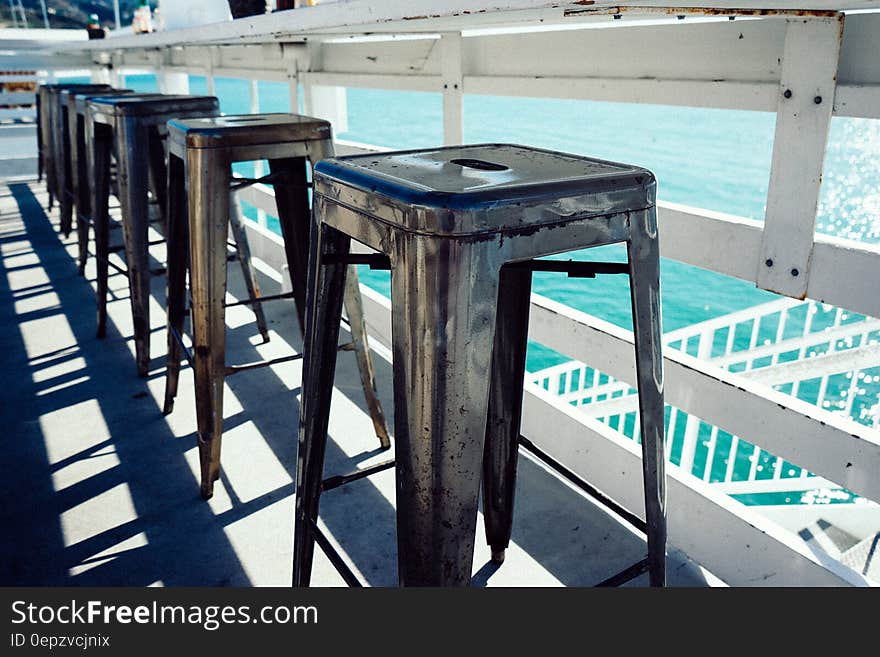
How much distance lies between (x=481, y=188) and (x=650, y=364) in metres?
0.37

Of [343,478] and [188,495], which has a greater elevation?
[343,478]

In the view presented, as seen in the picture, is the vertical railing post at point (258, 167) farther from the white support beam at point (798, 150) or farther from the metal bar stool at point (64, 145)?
the white support beam at point (798, 150)

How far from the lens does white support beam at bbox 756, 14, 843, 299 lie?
108 cm

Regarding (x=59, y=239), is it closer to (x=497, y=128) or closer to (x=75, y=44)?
(x=75, y=44)

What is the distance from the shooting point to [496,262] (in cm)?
74

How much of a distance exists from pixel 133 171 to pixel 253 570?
1294 mm

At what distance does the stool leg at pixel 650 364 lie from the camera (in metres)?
0.87

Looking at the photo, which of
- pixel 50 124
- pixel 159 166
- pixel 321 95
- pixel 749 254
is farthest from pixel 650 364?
pixel 50 124

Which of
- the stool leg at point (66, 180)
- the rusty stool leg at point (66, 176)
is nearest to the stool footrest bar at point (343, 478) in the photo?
the rusty stool leg at point (66, 176)

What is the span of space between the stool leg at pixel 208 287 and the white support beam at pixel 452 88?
0.75 metres

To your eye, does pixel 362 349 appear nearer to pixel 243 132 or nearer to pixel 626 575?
pixel 243 132

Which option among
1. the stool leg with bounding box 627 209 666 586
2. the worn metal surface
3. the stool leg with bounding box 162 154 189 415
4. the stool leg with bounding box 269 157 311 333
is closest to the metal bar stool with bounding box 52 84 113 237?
the worn metal surface

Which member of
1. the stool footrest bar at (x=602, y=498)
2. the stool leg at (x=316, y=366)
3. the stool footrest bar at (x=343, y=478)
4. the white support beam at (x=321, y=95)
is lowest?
the stool footrest bar at (x=343, y=478)

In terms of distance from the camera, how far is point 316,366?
1.03 m
